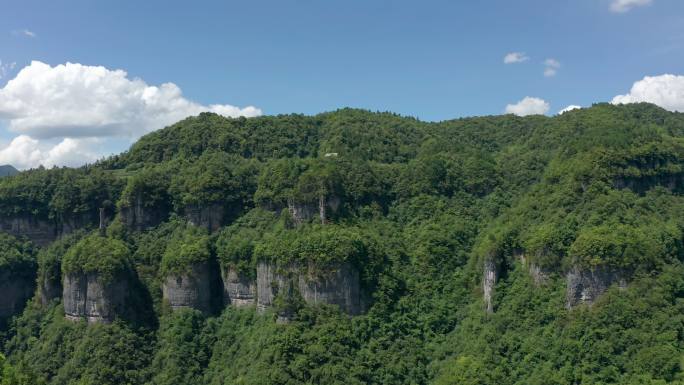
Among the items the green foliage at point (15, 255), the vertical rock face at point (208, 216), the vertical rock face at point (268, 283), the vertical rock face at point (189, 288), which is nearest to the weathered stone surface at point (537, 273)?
the vertical rock face at point (268, 283)

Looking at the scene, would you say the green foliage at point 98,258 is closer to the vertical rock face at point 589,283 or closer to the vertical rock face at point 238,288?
the vertical rock face at point 238,288

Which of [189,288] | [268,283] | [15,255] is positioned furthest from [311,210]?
[15,255]

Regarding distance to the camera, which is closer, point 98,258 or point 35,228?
point 98,258

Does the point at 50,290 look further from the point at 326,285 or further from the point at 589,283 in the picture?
the point at 589,283

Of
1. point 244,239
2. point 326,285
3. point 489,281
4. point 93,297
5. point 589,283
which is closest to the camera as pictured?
point 589,283

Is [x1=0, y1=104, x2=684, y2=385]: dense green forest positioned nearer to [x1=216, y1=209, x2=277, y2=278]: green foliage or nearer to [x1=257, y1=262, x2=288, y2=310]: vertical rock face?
[x1=216, y1=209, x2=277, y2=278]: green foliage

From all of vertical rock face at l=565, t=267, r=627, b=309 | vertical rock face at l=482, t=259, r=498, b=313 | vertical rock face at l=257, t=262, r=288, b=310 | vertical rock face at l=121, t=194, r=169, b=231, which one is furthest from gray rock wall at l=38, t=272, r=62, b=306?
vertical rock face at l=565, t=267, r=627, b=309

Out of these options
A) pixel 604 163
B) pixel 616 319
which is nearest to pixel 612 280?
pixel 616 319

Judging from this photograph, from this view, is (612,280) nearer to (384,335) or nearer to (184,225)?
(384,335)
